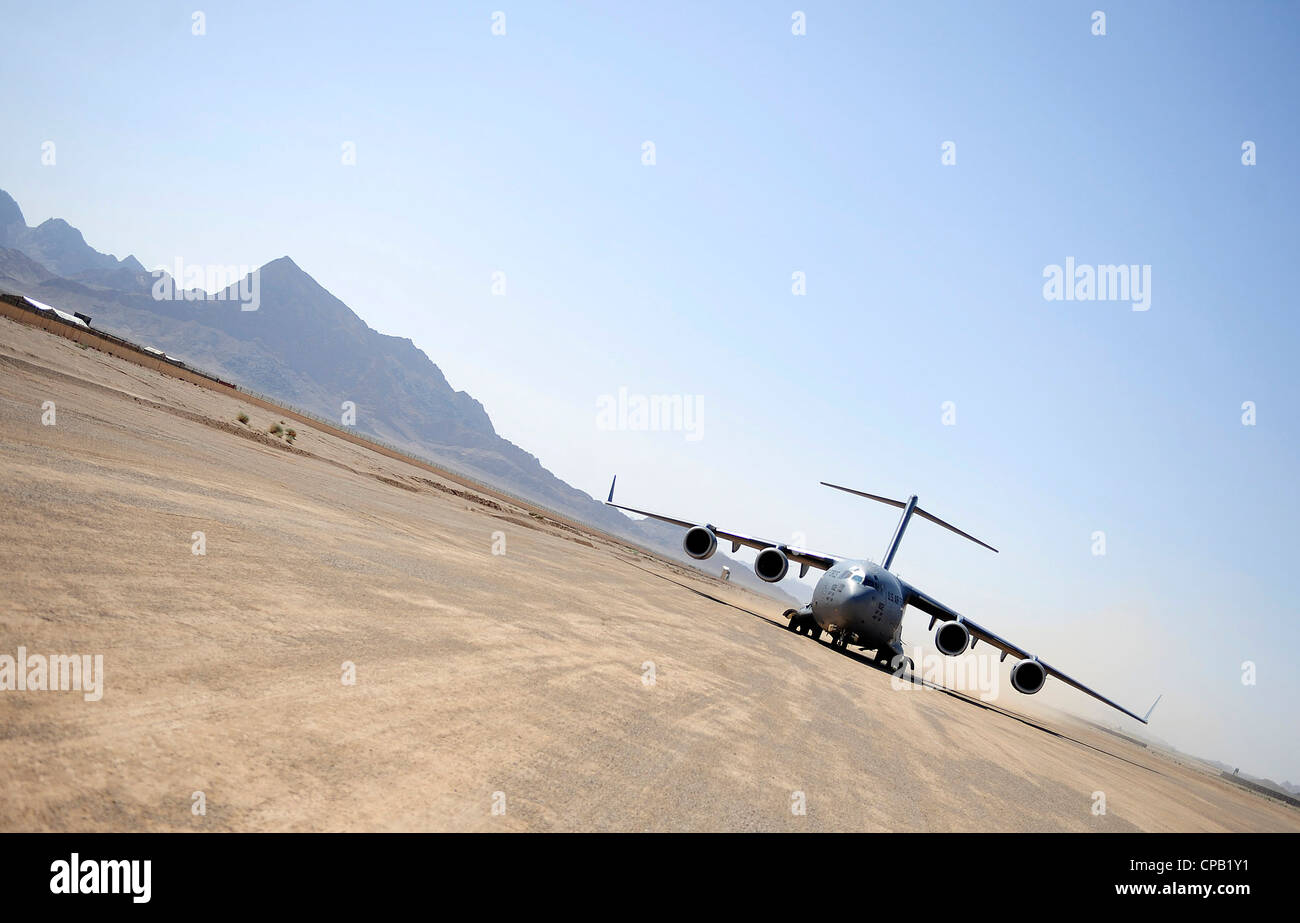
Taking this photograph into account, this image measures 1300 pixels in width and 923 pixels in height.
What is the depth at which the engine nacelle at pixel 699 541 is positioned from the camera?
90.3 ft

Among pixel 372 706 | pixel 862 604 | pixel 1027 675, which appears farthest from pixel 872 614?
pixel 372 706

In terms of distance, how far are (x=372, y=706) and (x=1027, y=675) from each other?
2434 cm

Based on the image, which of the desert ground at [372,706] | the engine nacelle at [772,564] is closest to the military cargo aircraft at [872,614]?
the engine nacelle at [772,564]

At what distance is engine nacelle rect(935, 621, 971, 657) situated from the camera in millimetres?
22344

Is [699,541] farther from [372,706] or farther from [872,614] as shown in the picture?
[372,706]

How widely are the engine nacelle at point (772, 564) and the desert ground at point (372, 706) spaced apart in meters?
10.4

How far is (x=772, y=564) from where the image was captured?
25734mm

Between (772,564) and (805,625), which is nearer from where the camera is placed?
(805,625)

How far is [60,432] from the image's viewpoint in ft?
40.9

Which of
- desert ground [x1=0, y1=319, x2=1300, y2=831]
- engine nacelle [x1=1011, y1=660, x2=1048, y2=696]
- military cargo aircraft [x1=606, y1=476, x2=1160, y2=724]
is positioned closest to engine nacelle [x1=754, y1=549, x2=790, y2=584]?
military cargo aircraft [x1=606, y1=476, x2=1160, y2=724]

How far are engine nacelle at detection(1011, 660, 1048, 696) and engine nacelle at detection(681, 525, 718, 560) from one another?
1193cm

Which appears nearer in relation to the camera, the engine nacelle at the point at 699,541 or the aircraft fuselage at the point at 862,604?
the aircraft fuselage at the point at 862,604

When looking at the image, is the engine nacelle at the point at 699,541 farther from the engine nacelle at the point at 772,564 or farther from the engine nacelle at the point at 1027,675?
the engine nacelle at the point at 1027,675
